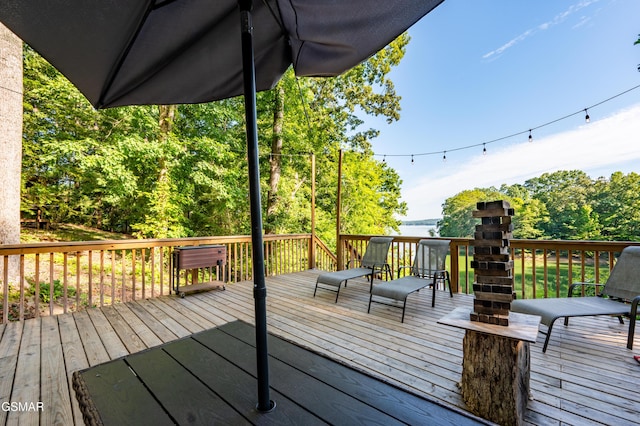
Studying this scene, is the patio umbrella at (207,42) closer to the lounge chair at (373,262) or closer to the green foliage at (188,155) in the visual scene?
the lounge chair at (373,262)

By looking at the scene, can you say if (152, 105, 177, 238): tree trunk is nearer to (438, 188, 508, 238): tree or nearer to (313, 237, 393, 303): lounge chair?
(313, 237, 393, 303): lounge chair

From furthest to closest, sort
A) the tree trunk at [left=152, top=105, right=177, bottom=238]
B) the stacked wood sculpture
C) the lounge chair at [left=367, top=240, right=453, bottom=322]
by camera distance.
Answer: the tree trunk at [left=152, top=105, right=177, bottom=238] → the lounge chair at [left=367, top=240, right=453, bottom=322] → the stacked wood sculpture

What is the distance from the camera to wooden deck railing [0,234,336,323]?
334cm

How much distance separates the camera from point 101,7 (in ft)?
3.95

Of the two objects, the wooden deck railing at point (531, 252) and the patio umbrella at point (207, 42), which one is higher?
the patio umbrella at point (207, 42)

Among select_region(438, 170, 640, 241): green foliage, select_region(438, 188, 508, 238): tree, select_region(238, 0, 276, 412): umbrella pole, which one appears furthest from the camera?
select_region(438, 188, 508, 238): tree

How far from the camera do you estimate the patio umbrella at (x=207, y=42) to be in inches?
39.3

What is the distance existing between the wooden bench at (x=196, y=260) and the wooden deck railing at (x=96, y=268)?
8.7 inches

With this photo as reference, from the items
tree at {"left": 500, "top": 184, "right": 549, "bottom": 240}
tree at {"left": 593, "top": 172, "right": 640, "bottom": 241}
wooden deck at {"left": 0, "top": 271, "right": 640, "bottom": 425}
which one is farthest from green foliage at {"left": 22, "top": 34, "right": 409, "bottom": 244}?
tree at {"left": 593, "top": 172, "right": 640, "bottom": 241}

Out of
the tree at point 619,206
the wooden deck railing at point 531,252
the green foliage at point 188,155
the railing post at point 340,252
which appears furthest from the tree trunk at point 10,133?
the tree at point 619,206
